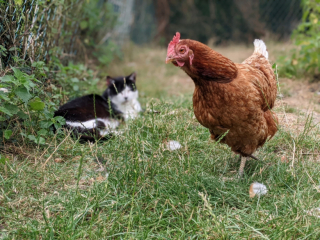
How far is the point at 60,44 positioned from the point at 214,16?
7245mm

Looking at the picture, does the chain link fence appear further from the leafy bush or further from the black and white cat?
the leafy bush

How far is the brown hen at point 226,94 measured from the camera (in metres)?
2.33

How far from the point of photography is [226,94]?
7.88 ft

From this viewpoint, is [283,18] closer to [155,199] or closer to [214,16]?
[214,16]

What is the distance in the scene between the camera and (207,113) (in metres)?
2.50

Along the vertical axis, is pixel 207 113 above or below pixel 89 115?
above

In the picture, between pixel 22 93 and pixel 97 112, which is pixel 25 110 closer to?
pixel 22 93

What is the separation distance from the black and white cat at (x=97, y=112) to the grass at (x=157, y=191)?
0.35 m

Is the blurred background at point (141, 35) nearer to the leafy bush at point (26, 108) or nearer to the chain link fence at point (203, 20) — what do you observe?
the chain link fence at point (203, 20)

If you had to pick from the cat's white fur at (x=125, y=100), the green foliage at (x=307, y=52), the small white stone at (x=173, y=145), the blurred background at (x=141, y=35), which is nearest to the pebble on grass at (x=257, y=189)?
the small white stone at (x=173, y=145)

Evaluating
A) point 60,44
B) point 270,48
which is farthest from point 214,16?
point 60,44

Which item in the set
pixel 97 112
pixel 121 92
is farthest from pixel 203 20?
pixel 97 112

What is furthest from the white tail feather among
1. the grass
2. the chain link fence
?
the chain link fence

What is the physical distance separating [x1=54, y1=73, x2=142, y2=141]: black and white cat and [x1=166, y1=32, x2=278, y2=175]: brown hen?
81 centimetres
